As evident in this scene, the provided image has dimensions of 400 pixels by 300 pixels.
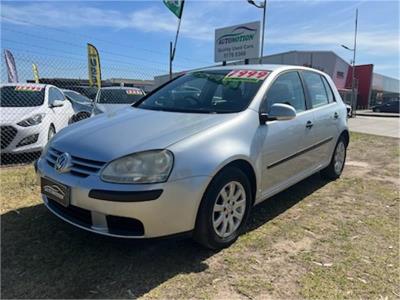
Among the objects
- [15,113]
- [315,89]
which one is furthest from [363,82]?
[15,113]

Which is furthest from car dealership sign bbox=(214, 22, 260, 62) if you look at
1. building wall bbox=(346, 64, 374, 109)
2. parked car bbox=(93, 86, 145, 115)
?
building wall bbox=(346, 64, 374, 109)

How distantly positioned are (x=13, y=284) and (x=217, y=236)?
1530 millimetres

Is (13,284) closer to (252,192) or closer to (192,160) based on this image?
(192,160)

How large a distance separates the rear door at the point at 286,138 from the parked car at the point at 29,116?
4.21 meters

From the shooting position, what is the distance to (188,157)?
110 inches

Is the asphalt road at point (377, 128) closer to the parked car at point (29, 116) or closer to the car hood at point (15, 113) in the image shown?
the parked car at point (29, 116)

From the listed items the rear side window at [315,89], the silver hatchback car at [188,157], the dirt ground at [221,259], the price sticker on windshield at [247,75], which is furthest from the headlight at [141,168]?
the rear side window at [315,89]

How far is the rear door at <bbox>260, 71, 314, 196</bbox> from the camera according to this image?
143 inches

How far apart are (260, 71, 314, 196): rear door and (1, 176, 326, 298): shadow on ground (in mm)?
622

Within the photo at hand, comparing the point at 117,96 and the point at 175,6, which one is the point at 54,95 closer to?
the point at 117,96

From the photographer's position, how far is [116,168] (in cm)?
272

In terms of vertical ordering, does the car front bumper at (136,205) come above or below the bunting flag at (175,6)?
below

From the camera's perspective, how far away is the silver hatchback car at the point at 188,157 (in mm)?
2713

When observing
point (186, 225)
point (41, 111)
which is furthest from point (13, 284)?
point (41, 111)
